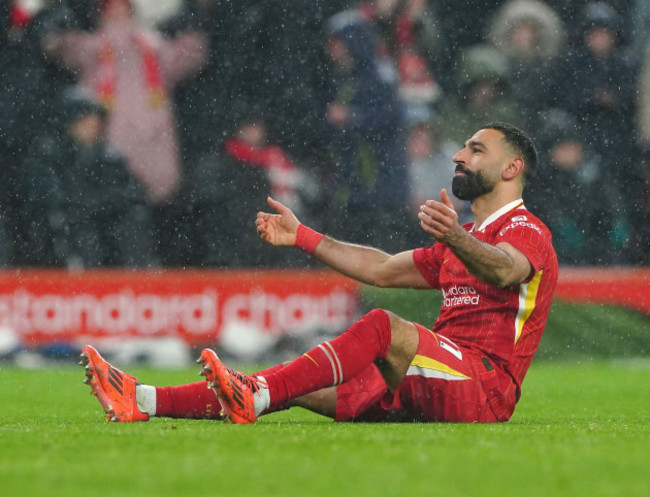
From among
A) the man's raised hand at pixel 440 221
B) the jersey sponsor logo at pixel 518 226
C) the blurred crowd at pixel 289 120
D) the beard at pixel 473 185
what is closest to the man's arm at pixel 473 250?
the man's raised hand at pixel 440 221

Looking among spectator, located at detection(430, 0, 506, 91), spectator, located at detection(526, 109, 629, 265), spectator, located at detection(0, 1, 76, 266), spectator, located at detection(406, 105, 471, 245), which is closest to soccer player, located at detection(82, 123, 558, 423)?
spectator, located at detection(406, 105, 471, 245)

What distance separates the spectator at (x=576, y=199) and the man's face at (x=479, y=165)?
4.36 m

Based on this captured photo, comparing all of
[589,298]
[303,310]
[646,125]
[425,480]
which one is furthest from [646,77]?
[425,480]

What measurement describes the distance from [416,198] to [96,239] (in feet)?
7.76

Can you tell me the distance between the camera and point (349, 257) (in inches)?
169

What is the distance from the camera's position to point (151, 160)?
27.2 feet

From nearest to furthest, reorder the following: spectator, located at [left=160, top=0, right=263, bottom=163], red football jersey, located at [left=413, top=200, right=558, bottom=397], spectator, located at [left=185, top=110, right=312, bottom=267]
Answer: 1. red football jersey, located at [left=413, top=200, right=558, bottom=397]
2. spectator, located at [left=185, top=110, right=312, bottom=267]
3. spectator, located at [left=160, top=0, right=263, bottom=163]

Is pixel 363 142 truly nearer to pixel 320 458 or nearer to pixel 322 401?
pixel 322 401

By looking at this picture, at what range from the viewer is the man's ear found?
4.08m

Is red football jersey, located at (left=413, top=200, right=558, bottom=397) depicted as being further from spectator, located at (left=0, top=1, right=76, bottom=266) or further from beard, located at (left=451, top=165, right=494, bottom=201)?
spectator, located at (left=0, top=1, right=76, bottom=266)

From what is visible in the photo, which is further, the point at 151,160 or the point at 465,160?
the point at 151,160

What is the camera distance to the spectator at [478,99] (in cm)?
854

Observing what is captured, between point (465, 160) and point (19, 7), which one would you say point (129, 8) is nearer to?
point (19, 7)

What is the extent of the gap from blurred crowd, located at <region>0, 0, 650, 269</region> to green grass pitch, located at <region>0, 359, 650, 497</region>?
3949mm
